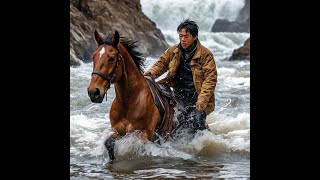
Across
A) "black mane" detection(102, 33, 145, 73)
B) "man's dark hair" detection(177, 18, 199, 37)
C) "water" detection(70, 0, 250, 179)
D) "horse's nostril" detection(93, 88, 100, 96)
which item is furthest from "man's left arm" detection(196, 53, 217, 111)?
"horse's nostril" detection(93, 88, 100, 96)

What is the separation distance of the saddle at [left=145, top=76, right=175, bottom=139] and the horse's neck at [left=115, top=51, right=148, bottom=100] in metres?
0.28

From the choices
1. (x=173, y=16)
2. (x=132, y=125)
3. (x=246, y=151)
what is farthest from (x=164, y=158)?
(x=173, y=16)

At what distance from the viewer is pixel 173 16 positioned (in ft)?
185

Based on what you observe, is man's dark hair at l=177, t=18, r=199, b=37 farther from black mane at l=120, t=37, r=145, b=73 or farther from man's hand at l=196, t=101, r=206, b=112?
man's hand at l=196, t=101, r=206, b=112

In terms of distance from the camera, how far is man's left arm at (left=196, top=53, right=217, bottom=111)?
7.97 m

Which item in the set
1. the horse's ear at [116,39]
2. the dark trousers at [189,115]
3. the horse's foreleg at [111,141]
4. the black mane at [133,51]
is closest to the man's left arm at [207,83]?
the dark trousers at [189,115]

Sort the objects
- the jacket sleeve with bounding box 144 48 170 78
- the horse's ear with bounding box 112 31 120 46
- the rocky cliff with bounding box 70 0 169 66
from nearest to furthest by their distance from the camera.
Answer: the horse's ear with bounding box 112 31 120 46
the jacket sleeve with bounding box 144 48 170 78
the rocky cliff with bounding box 70 0 169 66

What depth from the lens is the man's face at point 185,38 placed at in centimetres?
795

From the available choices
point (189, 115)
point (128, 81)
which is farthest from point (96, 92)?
point (189, 115)

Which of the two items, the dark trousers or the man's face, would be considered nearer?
the man's face

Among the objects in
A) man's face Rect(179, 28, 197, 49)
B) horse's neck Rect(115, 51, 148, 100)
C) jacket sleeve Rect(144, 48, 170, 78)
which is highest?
man's face Rect(179, 28, 197, 49)

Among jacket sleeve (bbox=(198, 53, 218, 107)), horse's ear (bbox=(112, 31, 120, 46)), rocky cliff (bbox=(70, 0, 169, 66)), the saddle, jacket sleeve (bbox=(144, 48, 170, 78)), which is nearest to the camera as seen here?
horse's ear (bbox=(112, 31, 120, 46))

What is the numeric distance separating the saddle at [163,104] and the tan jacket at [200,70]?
0.24 metres
